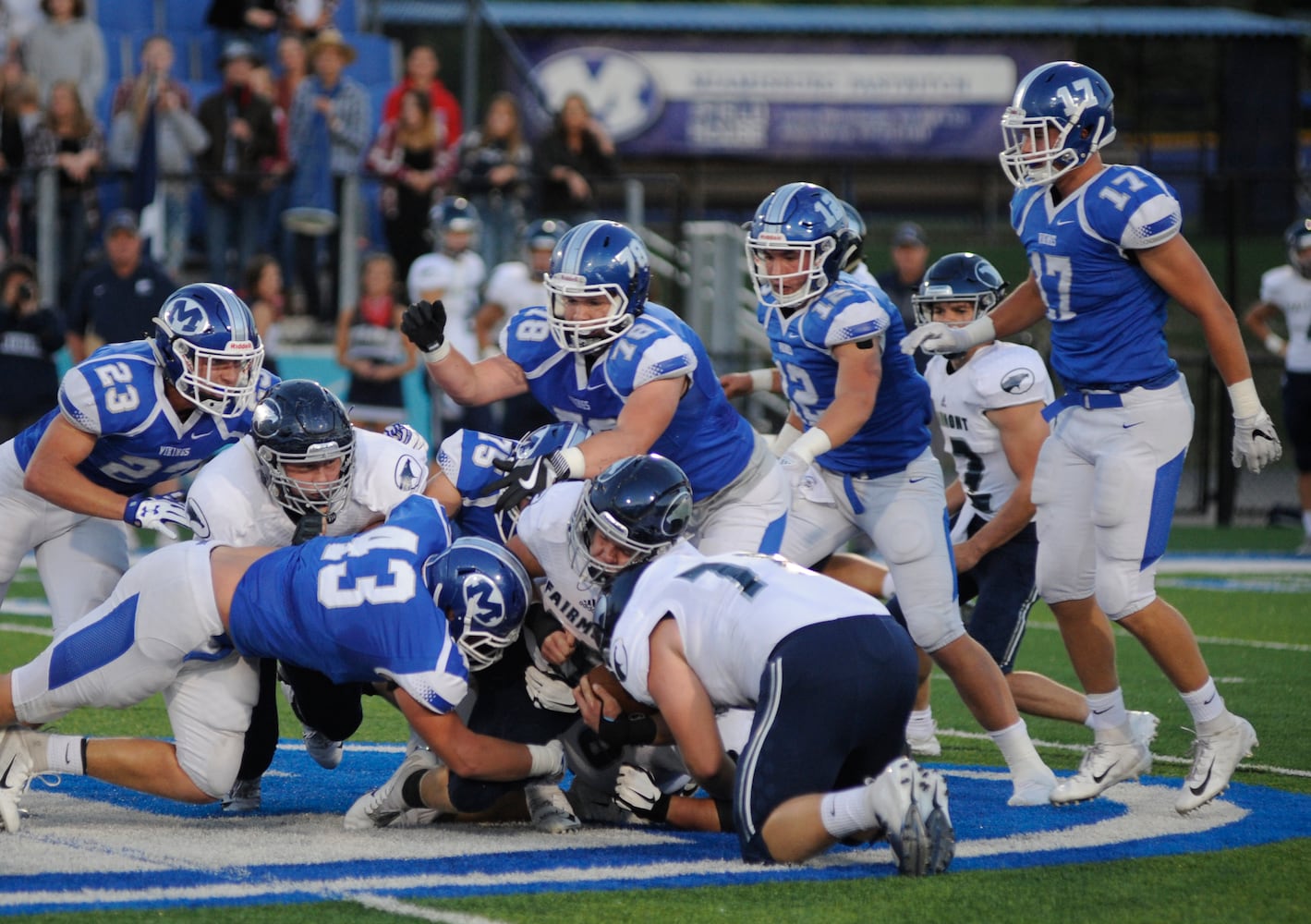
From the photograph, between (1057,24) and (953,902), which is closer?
Result: (953,902)

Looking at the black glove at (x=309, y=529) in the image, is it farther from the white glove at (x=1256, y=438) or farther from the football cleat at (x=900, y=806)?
the white glove at (x=1256, y=438)

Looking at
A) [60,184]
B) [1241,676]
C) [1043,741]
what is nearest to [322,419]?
[1043,741]

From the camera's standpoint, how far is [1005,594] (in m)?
6.07

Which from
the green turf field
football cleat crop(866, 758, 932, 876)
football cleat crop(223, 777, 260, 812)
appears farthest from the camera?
football cleat crop(223, 777, 260, 812)

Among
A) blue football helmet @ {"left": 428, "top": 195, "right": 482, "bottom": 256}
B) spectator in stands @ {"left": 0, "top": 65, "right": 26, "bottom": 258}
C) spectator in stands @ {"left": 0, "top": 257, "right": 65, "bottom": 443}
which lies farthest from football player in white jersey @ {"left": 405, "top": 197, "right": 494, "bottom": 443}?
spectator in stands @ {"left": 0, "top": 65, "right": 26, "bottom": 258}

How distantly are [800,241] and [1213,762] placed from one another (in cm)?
201

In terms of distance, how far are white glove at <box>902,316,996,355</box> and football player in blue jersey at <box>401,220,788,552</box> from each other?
0.60 meters

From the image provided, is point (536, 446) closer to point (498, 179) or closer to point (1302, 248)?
point (498, 179)

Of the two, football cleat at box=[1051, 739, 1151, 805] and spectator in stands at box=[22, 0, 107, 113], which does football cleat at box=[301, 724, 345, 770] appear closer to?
football cleat at box=[1051, 739, 1151, 805]

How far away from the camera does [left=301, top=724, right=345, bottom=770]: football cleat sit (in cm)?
528

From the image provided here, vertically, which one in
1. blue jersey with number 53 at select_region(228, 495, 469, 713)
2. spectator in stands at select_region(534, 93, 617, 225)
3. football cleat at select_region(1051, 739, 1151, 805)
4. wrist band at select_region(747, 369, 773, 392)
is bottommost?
football cleat at select_region(1051, 739, 1151, 805)

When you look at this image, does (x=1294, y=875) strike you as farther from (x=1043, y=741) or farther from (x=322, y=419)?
(x=322, y=419)

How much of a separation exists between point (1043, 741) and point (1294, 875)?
2.13 m

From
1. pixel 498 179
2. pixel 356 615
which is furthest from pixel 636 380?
pixel 498 179
